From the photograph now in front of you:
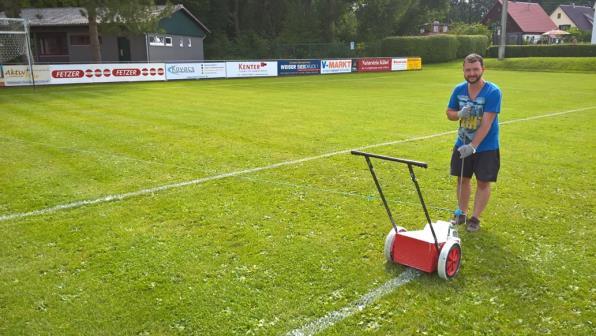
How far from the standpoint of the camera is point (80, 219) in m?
6.16

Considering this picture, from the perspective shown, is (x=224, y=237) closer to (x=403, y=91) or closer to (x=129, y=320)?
(x=129, y=320)

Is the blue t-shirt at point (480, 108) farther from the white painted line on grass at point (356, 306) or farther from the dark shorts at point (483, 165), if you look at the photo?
the white painted line on grass at point (356, 306)

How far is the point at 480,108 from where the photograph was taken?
540cm

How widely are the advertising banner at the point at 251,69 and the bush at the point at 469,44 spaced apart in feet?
84.2

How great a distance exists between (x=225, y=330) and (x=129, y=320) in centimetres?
76

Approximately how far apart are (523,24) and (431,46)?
124ft

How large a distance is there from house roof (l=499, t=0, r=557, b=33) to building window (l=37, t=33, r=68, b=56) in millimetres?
65021

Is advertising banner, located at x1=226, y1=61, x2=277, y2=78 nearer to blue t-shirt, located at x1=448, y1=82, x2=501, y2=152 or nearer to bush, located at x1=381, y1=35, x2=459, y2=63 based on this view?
bush, located at x1=381, y1=35, x2=459, y2=63

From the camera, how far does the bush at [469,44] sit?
53375mm

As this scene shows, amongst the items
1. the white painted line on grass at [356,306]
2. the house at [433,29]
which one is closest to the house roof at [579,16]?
the house at [433,29]

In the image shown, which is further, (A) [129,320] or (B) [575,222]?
(B) [575,222]

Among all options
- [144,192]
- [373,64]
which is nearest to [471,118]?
[144,192]

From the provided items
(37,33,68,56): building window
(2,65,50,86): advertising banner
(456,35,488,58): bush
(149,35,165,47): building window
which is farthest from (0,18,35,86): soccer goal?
(456,35,488,58): bush

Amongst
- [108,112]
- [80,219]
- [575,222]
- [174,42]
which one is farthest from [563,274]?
[174,42]
